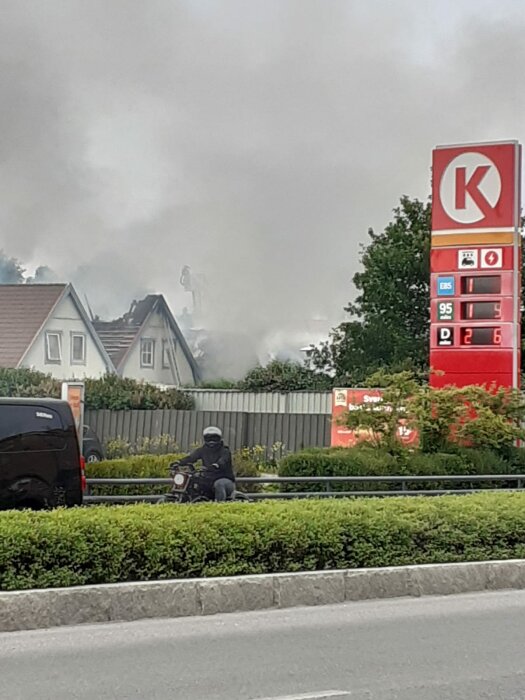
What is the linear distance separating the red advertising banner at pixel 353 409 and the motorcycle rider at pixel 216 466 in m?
8.27

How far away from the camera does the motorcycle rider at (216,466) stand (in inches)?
471

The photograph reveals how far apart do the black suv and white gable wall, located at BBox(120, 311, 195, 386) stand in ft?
121

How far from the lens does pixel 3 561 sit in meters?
7.17

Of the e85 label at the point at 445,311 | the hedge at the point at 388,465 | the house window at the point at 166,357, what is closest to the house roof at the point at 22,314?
the house window at the point at 166,357

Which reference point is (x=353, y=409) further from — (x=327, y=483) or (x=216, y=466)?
(x=216, y=466)

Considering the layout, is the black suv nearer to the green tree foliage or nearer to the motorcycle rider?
the motorcycle rider

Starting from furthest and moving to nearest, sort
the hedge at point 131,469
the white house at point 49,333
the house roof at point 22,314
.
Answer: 1. the white house at point 49,333
2. the house roof at point 22,314
3. the hedge at point 131,469

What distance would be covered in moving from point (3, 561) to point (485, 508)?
192 inches

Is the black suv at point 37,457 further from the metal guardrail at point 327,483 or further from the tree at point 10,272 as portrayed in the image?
the tree at point 10,272

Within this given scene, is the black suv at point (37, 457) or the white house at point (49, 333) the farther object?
the white house at point (49, 333)

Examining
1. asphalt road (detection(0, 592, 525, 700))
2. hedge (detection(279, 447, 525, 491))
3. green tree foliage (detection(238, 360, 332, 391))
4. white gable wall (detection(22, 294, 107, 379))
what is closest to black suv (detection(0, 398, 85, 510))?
asphalt road (detection(0, 592, 525, 700))

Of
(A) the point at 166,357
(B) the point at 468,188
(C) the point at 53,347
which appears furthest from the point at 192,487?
(A) the point at 166,357

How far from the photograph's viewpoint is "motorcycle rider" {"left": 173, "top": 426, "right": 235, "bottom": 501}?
11961 millimetres

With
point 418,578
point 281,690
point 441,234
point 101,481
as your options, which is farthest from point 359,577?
point 441,234
